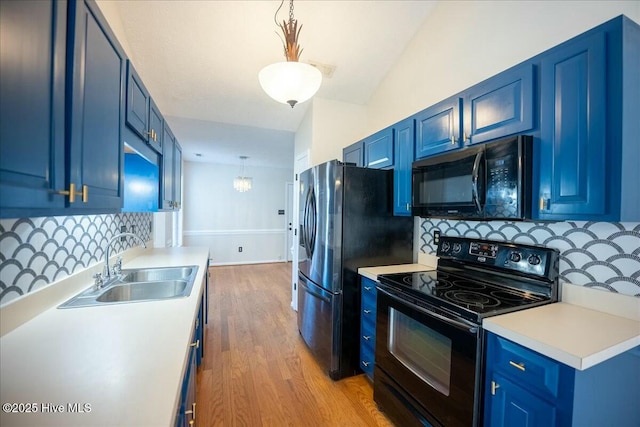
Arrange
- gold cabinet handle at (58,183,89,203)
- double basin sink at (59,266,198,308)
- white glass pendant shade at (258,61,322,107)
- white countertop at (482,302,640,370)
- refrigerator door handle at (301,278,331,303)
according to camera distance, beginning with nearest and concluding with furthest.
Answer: gold cabinet handle at (58,183,89,203), white countertop at (482,302,640,370), double basin sink at (59,266,198,308), white glass pendant shade at (258,61,322,107), refrigerator door handle at (301,278,331,303)

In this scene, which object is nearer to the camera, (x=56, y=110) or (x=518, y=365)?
(x=56, y=110)

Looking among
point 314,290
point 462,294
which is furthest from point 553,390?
point 314,290

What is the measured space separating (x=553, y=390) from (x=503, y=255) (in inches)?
32.6

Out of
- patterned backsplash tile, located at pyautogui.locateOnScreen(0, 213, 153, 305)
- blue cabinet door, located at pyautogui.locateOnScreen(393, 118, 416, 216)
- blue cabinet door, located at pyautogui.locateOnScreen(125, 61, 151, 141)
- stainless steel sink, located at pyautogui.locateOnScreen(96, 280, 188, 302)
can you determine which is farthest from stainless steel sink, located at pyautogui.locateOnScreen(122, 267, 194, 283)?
blue cabinet door, located at pyautogui.locateOnScreen(393, 118, 416, 216)

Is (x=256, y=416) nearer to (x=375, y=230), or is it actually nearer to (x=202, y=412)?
(x=202, y=412)

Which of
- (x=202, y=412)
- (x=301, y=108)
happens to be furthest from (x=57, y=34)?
A: (x=301, y=108)

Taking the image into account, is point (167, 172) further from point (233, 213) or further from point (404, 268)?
point (233, 213)

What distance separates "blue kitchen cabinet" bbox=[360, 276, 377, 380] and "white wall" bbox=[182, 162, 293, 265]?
4817 millimetres

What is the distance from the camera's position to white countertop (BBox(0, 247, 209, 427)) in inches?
24.0

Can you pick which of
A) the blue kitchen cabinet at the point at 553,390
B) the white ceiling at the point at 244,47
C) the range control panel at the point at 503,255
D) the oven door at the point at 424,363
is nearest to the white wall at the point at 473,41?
the white ceiling at the point at 244,47

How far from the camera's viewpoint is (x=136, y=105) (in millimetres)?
1388

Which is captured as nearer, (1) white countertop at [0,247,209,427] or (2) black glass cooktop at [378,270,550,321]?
(1) white countertop at [0,247,209,427]

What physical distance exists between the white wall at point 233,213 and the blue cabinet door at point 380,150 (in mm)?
4382

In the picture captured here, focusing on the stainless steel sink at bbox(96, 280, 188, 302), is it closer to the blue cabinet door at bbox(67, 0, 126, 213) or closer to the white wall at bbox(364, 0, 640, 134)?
the blue cabinet door at bbox(67, 0, 126, 213)
